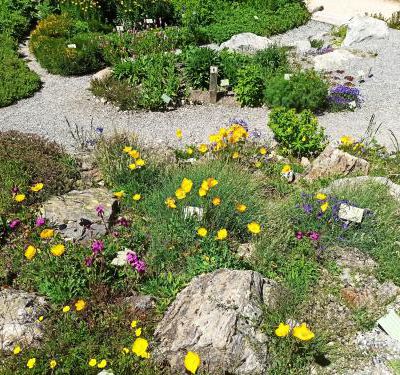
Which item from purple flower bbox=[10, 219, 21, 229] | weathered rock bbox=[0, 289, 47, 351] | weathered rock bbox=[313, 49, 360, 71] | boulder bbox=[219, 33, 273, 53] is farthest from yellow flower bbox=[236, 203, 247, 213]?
boulder bbox=[219, 33, 273, 53]

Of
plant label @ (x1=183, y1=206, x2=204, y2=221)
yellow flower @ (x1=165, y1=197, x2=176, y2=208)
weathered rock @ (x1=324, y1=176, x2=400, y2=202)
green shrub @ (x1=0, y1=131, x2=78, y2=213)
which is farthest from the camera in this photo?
green shrub @ (x1=0, y1=131, x2=78, y2=213)

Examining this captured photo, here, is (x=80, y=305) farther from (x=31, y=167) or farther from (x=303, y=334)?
(x=31, y=167)

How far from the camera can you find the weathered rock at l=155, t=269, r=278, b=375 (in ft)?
11.7

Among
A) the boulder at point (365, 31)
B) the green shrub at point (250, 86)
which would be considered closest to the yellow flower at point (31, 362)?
the green shrub at point (250, 86)

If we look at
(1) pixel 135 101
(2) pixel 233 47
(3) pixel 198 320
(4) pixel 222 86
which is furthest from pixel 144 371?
(2) pixel 233 47

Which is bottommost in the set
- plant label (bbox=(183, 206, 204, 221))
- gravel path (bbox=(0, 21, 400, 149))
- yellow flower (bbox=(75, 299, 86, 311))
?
gravel path (bbox=(0, 21, 400, 149))

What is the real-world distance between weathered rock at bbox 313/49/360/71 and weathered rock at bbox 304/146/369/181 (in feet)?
15.2

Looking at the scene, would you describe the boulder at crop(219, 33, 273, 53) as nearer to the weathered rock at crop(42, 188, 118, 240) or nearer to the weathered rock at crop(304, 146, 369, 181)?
the weathered rock at crop(304, 146, 369, 181)

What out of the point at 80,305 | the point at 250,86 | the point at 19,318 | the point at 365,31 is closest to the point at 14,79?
the point at 250,86

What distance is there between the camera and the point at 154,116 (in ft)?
29.1

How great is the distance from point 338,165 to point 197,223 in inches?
119

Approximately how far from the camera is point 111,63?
34.4ft

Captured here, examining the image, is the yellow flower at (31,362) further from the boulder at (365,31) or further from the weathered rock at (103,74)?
the boulder at (365,31)

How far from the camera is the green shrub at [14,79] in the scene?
30.2 feet
